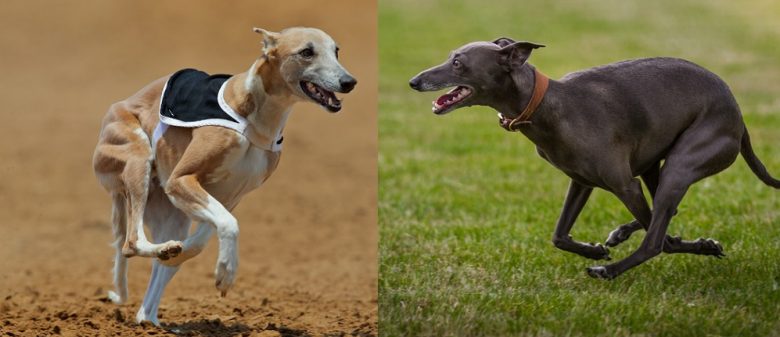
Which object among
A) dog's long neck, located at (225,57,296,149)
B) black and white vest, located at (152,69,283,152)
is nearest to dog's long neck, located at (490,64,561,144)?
dog's long neck, located at (225,57,296,149)

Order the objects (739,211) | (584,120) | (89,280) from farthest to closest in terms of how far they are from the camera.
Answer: (89,280), (739,211), (584,120)

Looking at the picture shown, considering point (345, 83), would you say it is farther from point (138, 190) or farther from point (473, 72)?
point (138, 190)

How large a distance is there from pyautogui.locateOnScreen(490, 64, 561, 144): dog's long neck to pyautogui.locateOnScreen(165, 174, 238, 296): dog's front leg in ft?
5.12

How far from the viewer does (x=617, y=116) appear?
20.3ft

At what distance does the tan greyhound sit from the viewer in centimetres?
580

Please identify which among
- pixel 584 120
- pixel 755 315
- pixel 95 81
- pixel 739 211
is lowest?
pixel 755 315

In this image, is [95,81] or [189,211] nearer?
[189,211]

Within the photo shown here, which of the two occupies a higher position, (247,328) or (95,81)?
(95,81)

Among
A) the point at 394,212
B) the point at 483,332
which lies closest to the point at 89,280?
the point at 394,212

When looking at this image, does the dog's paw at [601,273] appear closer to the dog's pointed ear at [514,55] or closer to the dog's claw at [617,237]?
the dog's claw at [617,237]

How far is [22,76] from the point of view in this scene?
19.1 m

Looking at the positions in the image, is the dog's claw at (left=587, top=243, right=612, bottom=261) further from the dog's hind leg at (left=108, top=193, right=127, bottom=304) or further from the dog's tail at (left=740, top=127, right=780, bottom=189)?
the dog's hind leg at (left=108, top=193, right=127, bottom=304)

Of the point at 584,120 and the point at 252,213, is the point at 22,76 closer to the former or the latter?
the point at 252,213

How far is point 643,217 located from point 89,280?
209 inches
